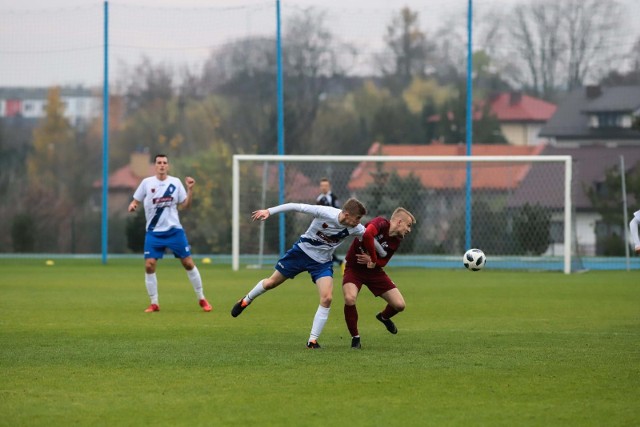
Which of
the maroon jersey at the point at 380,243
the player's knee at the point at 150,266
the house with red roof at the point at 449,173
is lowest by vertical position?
the player's knee at the point at 150,266

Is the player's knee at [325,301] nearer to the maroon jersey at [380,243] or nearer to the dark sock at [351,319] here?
the dark sock at [351,319]

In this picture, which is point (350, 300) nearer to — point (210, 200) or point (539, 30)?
point (210, 200)

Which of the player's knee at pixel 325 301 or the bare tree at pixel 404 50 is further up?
the bare tree at pixel 404 50

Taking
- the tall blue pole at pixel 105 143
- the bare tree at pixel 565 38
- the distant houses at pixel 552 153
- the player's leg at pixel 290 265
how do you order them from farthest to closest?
1. the bare tree at pixel 565 38
2. the tall blue pole at pixel 105 143
3. the distant houses at pixel 552 153
4. the player's leg at pixel 290 265

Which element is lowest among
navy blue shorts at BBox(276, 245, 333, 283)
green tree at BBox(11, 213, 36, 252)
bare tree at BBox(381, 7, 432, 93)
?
green tree at BBox(11, 213, 36, 252)

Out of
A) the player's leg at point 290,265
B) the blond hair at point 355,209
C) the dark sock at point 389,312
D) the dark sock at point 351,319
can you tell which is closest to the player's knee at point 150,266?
the player's leg at point 290,265

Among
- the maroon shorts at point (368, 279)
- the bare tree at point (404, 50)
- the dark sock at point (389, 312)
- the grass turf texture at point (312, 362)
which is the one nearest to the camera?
the grass turf texture at point (312, 362)

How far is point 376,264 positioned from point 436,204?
59.6 ft

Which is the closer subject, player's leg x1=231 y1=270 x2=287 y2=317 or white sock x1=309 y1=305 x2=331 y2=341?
white sock x1=309 y1=305 x2=331 y2=341

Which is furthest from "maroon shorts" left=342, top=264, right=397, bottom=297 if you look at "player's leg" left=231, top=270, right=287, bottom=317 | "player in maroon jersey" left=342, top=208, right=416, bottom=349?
"player's leg" left=231, top=270, right=287, bottom=317

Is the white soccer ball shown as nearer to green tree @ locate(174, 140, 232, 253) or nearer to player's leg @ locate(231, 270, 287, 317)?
player's leg @ locate(231, 270, 287, 317)

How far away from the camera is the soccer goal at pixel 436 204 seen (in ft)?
90.4

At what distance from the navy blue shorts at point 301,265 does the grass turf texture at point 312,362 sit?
0.75 m

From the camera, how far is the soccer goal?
27.6m
